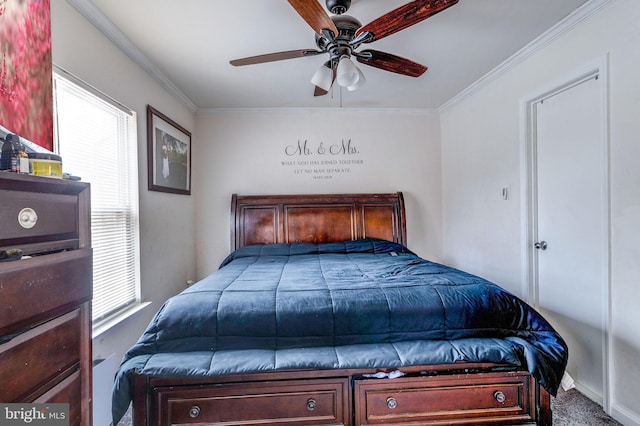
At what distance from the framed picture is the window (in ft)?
0.74

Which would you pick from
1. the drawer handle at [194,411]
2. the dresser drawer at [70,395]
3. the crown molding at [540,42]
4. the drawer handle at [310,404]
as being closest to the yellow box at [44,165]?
the dresser drawer at [70,395]

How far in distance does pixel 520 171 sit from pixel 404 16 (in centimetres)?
174

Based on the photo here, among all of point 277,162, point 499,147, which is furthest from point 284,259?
point 499,147

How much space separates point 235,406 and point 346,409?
0.56m

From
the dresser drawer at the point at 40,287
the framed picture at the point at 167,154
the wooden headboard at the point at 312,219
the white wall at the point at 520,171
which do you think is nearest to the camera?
the dresser drawer at the point at 40,287

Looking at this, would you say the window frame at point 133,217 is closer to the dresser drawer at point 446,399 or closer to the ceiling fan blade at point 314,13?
the ceiling fan blade at point 314,13

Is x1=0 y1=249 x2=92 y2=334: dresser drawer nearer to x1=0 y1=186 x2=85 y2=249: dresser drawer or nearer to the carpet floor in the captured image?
x1=0 y1=186 x2=85 y2=249: dresser drawer

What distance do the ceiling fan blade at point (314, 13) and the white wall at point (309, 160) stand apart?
211cm

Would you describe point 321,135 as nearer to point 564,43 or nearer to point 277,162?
point 277,162

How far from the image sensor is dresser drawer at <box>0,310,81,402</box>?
0.72 meters

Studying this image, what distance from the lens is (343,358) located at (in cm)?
151

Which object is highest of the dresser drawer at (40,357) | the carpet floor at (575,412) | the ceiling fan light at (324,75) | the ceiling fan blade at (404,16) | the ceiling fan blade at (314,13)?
the ceiling fan blade at (404,16)

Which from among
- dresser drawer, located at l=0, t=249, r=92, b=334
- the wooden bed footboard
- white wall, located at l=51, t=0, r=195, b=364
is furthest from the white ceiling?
the wooden bed footboard

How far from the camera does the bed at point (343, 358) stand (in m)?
1.43
